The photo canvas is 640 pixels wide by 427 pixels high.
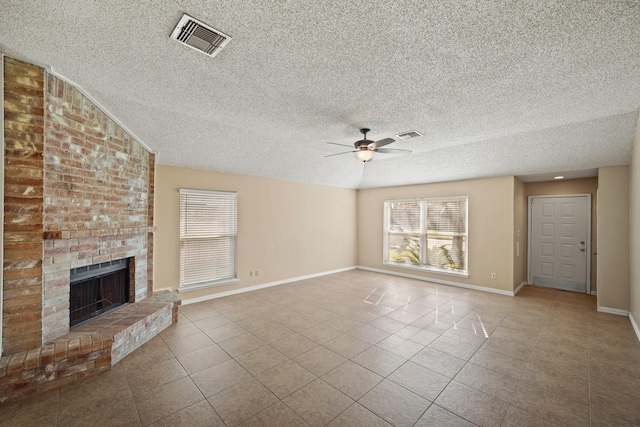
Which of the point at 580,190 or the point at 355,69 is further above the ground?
the point at 355,69

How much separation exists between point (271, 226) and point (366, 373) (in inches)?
150

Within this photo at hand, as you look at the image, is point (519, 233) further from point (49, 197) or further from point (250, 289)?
point (49, 197)

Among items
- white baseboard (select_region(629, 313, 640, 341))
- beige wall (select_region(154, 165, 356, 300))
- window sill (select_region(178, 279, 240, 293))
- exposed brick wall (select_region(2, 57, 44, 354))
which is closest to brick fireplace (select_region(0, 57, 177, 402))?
exposed brick wall (select_region(2, 57, 44, 354))

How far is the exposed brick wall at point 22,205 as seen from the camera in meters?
2.25

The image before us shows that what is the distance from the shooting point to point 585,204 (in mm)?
5598

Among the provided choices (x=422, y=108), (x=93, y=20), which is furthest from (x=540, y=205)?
(x=93, y=20)

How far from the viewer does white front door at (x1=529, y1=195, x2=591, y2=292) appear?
559 cm

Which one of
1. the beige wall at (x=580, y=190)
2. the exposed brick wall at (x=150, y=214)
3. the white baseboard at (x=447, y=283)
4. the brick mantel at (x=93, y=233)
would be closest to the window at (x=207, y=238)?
the exposed brick wall at (x=150, y=214)

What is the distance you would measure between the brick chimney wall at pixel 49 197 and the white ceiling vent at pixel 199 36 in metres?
1.55

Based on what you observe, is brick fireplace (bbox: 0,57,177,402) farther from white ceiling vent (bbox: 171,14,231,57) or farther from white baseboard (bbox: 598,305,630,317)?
white baseboard (bbox: 598,305,630,317)

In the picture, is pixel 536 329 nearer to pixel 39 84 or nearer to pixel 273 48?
pixel 273 48

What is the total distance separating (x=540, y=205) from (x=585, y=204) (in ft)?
2.37

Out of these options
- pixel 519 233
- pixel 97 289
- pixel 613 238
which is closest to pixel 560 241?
pixel 519 233

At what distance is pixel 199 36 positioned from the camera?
1923 millimetres
